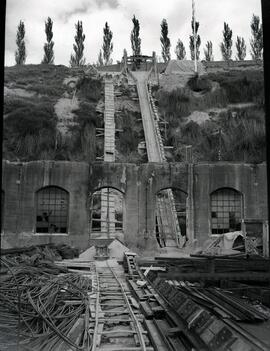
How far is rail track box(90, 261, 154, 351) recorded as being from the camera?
584 centimetres

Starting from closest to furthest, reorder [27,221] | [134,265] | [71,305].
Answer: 1. [71,305]
2. [134,265]
3. [27,221]

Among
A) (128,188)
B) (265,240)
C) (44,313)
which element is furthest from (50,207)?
(44,313)

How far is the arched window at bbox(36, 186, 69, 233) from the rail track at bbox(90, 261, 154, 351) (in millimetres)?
9221

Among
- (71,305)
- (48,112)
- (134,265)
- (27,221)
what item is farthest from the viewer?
(48,112)

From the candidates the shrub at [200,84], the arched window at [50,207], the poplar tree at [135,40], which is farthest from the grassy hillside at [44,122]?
the poplar tree at [135,40]

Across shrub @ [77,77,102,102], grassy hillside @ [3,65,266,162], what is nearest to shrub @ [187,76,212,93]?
grassy hillside @ [3,65,266,162]

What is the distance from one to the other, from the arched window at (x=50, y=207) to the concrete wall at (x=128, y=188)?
0.48 metres

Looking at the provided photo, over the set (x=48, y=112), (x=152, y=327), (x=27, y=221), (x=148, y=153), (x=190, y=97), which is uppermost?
(x=190, y=97)

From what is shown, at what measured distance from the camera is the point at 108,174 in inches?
768

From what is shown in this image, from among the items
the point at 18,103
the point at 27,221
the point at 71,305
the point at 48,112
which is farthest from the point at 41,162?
the point at 18,103

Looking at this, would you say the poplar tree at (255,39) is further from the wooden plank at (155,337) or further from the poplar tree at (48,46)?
the wooden plank at (155,337)

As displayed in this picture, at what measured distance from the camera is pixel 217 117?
3719cm

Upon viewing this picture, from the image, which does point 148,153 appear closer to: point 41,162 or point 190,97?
point 41,162

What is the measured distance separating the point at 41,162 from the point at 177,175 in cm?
627
